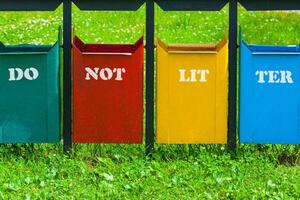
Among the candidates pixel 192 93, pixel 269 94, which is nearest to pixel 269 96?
pixel 269 94

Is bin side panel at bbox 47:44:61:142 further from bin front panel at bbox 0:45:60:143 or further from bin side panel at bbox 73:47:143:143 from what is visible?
bin side panel at bbox 73:47:143:143

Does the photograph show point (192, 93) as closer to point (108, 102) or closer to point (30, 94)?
point (108, 102)

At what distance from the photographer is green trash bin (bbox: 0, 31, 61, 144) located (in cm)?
737

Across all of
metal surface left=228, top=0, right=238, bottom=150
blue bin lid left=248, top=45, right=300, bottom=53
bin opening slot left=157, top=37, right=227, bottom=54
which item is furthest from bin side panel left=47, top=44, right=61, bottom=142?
blue bin lid left=248, top=45, right=300, bottom=53

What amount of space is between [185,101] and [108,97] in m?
0.58

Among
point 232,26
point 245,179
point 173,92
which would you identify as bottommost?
point 245,179

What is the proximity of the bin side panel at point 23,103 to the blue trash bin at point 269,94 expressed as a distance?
4.87 feet

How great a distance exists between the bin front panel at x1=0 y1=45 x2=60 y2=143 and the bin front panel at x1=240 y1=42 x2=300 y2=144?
4.63ft

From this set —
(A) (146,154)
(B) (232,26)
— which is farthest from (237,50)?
(A) (146,154)

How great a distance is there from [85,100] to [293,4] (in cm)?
173

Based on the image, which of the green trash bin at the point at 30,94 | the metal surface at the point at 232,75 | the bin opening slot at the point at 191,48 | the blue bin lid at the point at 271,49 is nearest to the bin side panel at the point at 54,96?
the green trash bin at the point at 30,94

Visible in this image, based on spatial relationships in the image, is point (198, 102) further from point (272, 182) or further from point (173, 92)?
point (272, 182)

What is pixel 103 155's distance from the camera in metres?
7.55

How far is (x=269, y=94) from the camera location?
24.3 feet
